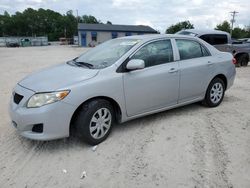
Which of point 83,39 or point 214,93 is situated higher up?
point 83,39

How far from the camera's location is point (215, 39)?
9727 millimetres

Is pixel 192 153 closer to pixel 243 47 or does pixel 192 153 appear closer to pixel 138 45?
pixel 138 45

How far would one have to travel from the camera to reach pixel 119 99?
371cm

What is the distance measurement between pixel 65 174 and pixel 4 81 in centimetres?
666

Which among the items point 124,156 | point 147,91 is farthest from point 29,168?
point 147,91

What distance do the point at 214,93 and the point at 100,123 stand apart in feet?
9.32

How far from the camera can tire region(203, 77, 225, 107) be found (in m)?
5.07

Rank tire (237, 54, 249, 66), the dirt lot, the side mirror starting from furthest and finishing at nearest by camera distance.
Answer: tire (237, 54, 249, 66)
the side mirror
the dirt lot

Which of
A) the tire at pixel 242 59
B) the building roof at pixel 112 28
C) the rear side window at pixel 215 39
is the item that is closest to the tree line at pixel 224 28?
the building roof at pixel 112 28

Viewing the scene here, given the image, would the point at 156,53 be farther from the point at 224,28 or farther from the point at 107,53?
the point at 224,28

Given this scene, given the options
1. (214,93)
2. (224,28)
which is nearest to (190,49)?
(214,93)

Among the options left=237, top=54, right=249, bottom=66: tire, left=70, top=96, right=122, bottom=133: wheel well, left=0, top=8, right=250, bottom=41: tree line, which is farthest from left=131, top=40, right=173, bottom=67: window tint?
left=0, top=8, right=250, bottom=41: tree line

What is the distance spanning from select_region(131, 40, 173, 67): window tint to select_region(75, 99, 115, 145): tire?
3.26 feet

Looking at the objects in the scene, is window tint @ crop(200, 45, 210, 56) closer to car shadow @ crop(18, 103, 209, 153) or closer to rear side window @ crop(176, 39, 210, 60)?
rear side window @ crop(176, 39, 210, 60)
